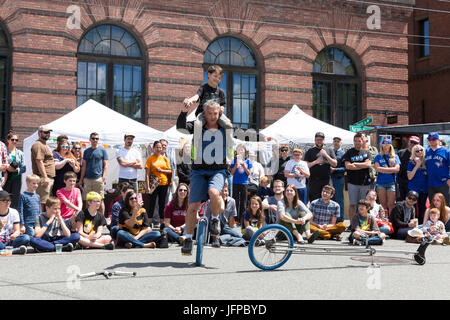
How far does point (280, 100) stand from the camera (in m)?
20.8

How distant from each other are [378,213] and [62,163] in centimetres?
615

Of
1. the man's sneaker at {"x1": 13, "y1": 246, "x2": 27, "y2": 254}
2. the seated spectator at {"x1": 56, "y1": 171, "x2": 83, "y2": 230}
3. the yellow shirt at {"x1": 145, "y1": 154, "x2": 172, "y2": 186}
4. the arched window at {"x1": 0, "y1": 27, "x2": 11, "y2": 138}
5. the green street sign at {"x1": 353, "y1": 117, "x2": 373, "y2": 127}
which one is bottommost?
the man's sneaker at {"x1": 13, "y1": 246, "x2": 27, "y2": 254}

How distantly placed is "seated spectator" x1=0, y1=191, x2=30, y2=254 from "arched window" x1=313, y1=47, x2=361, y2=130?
1404cm

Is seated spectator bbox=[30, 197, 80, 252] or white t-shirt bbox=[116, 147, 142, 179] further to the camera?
white t-shirt bbox=[116, 147, 142, 179]

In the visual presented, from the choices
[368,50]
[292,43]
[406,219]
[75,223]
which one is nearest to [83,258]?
[75,223]

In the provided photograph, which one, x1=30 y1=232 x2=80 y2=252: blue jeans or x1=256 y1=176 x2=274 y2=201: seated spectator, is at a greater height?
x1=256 y1=176 x2=274 y2=201: seated spectator

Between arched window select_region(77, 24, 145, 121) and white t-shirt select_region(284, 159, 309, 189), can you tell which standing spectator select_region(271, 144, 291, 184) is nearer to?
white t-shirt select_region(284, 159, 309, 189)

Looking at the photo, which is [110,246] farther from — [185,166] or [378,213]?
[378,213]

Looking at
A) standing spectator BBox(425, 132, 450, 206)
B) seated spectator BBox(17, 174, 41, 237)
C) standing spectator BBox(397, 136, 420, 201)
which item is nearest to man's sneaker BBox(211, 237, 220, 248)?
seated spectator BBox(17, 174, 41, 237)

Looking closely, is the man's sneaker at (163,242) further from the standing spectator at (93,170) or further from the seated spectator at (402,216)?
the seated spectator at (402,216)

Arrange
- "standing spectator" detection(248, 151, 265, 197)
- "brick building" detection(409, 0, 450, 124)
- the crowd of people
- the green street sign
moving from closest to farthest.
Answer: the crowd of people → "standing spectator" detection(248, 151, 265, 197) → the green street sign → "brick building" detection(409, 0, 450, 124)

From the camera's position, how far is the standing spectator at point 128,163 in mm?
13141

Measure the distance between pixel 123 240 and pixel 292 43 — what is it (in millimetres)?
12788

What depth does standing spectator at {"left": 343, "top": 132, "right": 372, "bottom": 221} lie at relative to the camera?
12.6 meters
